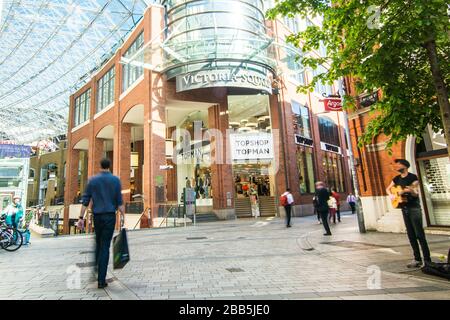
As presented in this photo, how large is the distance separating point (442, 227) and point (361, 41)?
671 centimetres

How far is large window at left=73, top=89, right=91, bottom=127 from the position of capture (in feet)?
109

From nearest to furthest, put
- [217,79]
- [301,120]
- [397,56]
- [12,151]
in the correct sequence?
[397,56]
[217,79]
[301,120]
[12,151]

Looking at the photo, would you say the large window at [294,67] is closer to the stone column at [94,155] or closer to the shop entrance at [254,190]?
the shop entrance at [254,190]

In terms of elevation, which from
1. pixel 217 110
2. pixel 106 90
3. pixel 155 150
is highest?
pixel 106 90

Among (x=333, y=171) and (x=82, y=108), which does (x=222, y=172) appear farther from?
(x=82, y=108)

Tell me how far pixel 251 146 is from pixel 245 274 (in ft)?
50.1

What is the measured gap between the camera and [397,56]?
520 cm

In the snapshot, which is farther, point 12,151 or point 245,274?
point 12,151

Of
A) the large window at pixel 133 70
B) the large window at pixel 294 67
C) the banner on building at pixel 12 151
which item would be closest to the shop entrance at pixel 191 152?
the large window at pixel 133 70

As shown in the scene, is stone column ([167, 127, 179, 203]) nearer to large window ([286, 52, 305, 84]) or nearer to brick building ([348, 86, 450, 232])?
large window ([286, 52, 305, 84])

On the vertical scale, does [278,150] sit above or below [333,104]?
above

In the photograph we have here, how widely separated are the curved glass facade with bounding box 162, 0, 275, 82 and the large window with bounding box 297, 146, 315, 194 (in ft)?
24.5

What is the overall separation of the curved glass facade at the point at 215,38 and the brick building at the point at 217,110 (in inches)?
2.7

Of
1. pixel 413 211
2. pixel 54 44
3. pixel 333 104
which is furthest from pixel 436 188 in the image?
pixel 54 44
